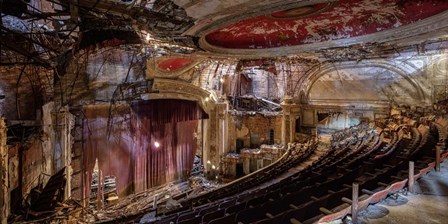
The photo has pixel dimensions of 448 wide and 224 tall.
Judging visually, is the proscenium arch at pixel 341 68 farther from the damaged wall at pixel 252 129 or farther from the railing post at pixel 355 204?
the railing post at pixel 355 204

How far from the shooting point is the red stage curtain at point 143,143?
983cm

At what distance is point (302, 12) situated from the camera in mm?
4598

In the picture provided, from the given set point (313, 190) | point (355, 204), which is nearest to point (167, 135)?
point (313, 190)

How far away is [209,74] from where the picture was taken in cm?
1252

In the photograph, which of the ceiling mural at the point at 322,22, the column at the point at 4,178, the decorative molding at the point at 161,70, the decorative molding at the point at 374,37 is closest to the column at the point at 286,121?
the decorative molding at the point at 161,70

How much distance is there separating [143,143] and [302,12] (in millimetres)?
9045

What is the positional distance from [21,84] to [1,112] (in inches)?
30.7

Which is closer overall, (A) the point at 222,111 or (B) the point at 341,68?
(B) the point at 341,68

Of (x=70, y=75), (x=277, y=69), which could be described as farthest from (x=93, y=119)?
(x=277, y=69)

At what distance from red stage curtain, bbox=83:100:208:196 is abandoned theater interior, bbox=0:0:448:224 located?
62mm

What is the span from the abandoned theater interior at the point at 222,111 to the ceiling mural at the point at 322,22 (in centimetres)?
4

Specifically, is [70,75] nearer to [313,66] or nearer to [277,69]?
[277,69]

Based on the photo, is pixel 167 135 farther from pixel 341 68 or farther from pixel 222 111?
pixel 341 68

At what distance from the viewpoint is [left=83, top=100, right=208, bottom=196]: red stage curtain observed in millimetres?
9828
